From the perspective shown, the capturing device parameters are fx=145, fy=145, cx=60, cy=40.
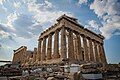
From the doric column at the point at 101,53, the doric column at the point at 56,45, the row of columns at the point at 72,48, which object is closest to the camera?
the row of columns at the point at 72,48

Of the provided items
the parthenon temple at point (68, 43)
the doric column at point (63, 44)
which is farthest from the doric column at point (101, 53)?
the doric column at point (63, 44)

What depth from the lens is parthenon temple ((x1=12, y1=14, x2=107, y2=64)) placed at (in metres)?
26.4

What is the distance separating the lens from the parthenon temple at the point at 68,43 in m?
26.4

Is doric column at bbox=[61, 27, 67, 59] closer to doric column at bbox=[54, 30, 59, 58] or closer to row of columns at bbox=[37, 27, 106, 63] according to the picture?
row of columns at bbox=[37, 27, 106, 63]

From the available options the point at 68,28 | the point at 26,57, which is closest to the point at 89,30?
the point at 68,28

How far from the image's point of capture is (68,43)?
2767cm

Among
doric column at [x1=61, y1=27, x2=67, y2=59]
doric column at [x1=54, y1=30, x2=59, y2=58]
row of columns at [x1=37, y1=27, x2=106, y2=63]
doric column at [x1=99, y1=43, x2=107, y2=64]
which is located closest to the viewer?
doric column at [x1=61, y1=27, x2=67, y2=59]

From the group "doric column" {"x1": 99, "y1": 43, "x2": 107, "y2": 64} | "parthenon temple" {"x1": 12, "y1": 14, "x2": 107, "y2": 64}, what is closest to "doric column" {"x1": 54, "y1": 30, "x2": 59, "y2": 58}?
"parthenon temple" {"x1": 12, "y1": 14, "x2": 107, "y2": 64}

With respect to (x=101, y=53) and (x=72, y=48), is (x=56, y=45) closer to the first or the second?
(x=72, y=48)

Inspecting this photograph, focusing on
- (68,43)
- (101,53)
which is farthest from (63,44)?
(101,53)

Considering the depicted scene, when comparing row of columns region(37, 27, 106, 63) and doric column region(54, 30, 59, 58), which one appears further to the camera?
doric column region(54, 30, 59, 58)

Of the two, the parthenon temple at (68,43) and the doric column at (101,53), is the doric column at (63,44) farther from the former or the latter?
the doric column at (101,53)

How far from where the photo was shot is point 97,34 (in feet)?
125

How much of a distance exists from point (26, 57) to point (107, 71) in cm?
4367
